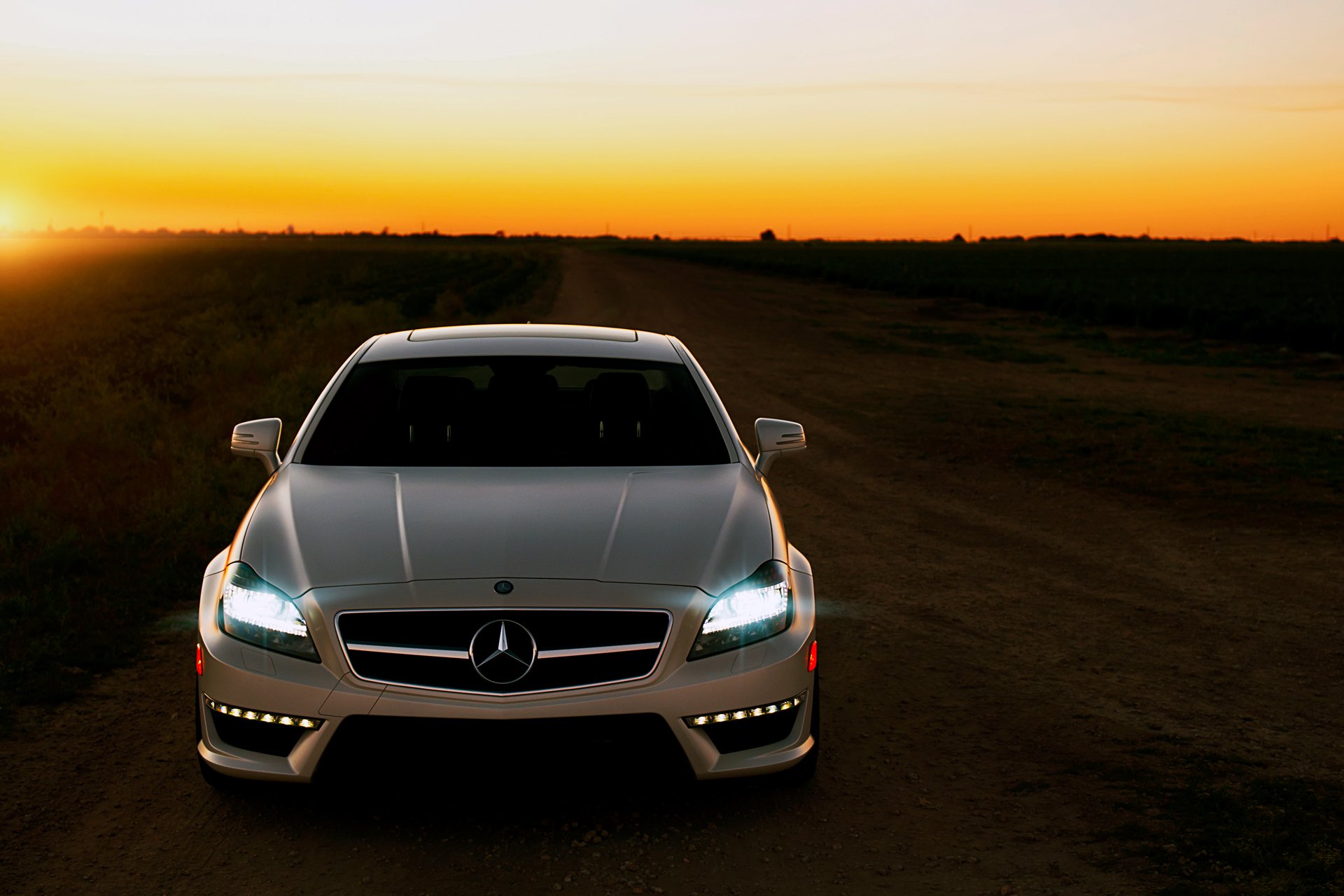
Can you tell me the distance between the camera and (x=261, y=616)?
3.56 meters

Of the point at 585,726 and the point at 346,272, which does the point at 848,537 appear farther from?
the point at 346,272

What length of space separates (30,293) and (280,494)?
39.1 m

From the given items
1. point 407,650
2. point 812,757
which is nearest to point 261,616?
point 407,650

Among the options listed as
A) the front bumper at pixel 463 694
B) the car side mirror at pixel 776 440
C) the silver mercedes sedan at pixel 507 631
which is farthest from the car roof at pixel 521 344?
the front bumper at pixel 463 694

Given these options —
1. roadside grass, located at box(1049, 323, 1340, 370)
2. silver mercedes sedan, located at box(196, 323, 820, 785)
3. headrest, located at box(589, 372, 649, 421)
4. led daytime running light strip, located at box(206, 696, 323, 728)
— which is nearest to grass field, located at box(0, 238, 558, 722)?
led daytime running light strip, located at box(206, 696, 323, 728)

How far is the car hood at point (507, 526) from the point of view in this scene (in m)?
3.56

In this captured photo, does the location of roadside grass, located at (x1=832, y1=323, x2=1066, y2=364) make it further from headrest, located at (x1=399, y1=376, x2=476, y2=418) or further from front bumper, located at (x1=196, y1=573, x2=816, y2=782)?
front bumper, located at (x1=196, y1=573, x2=816, y2=782)

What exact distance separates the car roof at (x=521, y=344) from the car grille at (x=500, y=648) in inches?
72.0

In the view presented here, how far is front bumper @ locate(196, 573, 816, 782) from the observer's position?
3342 mm

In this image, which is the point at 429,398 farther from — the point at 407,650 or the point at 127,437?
the point at 127,437

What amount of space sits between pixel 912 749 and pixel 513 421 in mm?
1983

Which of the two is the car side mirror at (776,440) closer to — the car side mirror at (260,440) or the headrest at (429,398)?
the headrest at (429,398)

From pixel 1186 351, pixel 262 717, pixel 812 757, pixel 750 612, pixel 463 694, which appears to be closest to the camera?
pixel 463 694

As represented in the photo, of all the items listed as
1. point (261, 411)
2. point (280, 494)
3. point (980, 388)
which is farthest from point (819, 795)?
point (980, 388)
